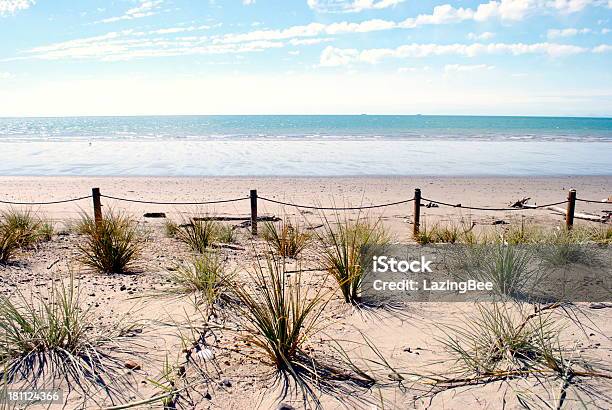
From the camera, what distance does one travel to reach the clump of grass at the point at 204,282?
4535mm

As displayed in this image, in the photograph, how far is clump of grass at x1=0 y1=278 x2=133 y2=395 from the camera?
3.25m

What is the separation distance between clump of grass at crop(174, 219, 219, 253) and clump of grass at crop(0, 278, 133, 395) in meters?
2.86

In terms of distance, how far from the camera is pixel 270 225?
7184 mm

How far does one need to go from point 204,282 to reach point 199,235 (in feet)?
7.03

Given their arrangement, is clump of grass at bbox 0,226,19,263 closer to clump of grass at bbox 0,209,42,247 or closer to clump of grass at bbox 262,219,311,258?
clump of grass at bbox 0,209,42,247

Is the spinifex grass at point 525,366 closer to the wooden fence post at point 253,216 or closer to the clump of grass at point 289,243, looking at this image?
the clump of grass at point 289,243

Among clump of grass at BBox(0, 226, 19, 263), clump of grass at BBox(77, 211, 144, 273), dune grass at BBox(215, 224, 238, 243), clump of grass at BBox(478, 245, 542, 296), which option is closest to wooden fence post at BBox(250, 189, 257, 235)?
dune grass at BBox(215, 224, 238, 243)

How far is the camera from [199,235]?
6809 mm

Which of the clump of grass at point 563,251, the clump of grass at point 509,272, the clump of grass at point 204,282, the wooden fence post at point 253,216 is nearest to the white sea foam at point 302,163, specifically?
the wooden fence post at point 253,216

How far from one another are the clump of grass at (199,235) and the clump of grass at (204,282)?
1457 millimetres

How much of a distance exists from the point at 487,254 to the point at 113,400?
168 inches

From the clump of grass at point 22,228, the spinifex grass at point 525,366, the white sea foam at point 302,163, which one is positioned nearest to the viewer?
the spinifex grass at point 525,366

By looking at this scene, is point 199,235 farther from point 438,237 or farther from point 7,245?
point 438,237

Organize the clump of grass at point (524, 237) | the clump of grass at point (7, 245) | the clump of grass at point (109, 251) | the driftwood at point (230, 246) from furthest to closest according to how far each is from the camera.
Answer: the driftwood at point (230, 246), the clump of grass at point (524, 237), the clump of grass at point (7, 245), the clump of grass at point (109, 251)
